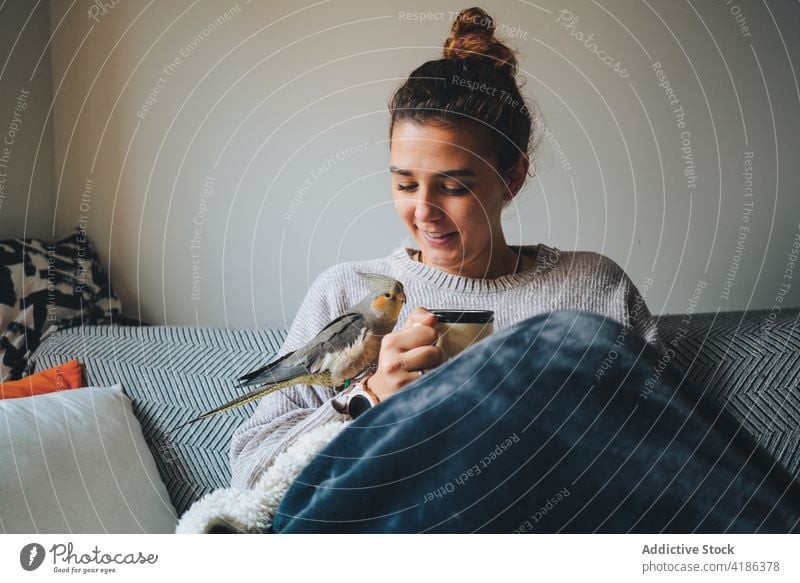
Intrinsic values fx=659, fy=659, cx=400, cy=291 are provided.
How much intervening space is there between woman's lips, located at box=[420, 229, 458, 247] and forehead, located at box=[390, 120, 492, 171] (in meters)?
0.06

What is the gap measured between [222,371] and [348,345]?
17 cm

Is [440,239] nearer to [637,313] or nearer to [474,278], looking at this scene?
[474,278]

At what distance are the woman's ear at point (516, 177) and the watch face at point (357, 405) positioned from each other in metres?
0.21

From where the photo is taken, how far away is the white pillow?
1.80 feet

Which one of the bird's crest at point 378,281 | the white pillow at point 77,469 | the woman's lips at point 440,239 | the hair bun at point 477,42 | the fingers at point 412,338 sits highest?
the hair bun at point 477,42

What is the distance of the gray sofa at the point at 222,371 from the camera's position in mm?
603

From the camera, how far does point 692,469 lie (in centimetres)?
47

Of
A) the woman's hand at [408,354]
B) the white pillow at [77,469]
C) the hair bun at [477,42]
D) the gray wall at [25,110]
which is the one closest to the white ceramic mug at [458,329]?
the woman's hand at [408,354]

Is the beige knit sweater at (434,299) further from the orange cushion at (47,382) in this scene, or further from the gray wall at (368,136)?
the orange cushion at (47,382)

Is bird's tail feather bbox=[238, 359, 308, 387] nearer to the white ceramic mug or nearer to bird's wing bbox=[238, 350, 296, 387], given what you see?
bird's wing bbox=[238, 350, 296, 387]

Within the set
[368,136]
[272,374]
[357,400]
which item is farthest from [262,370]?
[368,136]

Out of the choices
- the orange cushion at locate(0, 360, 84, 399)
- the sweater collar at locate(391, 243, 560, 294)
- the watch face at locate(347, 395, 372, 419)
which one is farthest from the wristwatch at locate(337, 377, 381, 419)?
the orange cushion at locate(0, 360, 84, 399)
